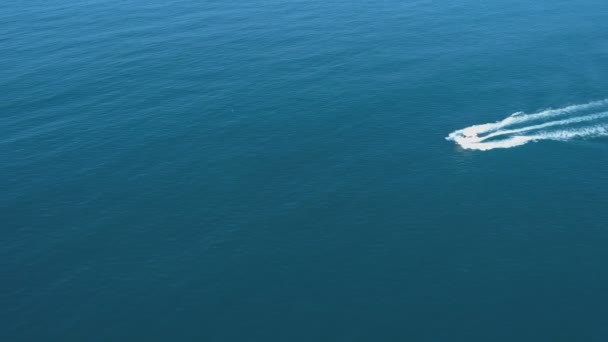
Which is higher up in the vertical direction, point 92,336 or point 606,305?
point 92,336

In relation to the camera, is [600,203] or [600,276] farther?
[600,203]

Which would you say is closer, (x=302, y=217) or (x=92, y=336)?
(x=92, y=336)

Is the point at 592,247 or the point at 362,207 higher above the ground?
the point at 362,207

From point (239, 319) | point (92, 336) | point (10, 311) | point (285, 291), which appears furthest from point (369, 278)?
point (10, 311)

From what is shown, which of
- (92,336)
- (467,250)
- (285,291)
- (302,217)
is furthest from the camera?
(302,217)

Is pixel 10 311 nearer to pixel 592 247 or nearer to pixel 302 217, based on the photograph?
pixel 302 217

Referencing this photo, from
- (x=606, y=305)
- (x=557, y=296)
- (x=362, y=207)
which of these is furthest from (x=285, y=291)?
(x=606, y=305)

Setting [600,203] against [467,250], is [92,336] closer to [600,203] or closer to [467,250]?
[467,250]

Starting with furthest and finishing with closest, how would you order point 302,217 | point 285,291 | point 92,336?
1. point 302,217
2. point 285,291
3. point 92,336

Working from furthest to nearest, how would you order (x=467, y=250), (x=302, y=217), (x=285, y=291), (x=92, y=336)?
(x=302, y=217), (x=467, y=250), (x=285, y=291), (x=92, y=336)
